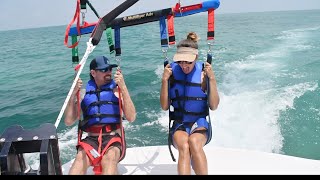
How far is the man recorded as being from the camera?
279 cm

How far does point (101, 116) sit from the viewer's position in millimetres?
2986

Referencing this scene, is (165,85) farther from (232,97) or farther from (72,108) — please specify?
(232,97)

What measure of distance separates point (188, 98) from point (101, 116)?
2.77 feet

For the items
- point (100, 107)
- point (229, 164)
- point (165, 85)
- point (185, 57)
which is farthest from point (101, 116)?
point (229, 164)

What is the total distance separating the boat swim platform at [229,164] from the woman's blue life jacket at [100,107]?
632mm

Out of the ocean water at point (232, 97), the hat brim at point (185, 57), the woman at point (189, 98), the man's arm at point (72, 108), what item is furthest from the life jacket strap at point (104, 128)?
the hat brim at point (185, 57)

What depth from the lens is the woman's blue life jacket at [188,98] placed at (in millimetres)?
3062

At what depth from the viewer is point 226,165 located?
11.2 ft

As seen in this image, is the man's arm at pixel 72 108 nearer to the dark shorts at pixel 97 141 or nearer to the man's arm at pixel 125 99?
the dark shorts at pixel 97 141

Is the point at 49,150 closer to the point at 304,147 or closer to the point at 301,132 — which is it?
the point at 304,147

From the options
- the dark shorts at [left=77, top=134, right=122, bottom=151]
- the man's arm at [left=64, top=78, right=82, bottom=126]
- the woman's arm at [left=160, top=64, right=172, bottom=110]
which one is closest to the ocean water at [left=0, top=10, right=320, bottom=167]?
the man's arm at [left=64, top=78, right=82, bottom=126]

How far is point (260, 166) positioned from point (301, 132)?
3.41m

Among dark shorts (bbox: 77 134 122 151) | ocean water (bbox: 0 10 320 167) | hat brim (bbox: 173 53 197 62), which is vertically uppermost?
hat brim (bbox: 173 53 197 62)

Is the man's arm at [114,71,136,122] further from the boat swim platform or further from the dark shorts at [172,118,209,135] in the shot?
the boat swim platform
